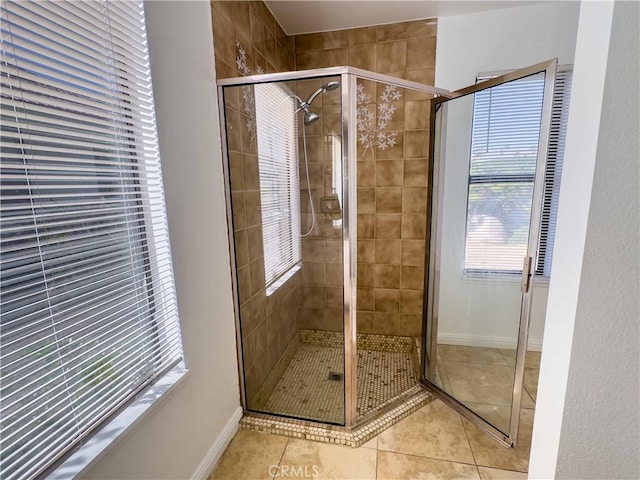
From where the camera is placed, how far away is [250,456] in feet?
5.31

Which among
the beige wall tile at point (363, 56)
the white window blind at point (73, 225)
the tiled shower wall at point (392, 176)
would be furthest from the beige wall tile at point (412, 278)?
the white window blind at point (73, 225)

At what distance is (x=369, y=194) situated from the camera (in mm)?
2506

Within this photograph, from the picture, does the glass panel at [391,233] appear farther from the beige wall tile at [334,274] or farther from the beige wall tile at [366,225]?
the beige wall tile at [334,274]

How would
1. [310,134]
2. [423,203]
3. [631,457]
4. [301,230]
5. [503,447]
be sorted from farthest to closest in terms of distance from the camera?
[423,203] < [301,230] < [310,134] < [503,447] < [631,457]

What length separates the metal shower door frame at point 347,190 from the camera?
1526mm

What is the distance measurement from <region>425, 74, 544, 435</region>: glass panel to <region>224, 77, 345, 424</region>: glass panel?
0.76 meters

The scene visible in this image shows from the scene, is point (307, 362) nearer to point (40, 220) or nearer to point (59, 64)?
point (40, 220)

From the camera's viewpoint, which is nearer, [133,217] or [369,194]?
[133,217]

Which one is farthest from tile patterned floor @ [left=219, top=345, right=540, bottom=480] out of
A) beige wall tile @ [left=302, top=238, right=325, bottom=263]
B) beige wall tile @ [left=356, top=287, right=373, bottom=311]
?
beige wall tile @ [left=356, top=287, right=373, bottom=311]

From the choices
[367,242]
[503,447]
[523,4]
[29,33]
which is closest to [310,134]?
[367,242]

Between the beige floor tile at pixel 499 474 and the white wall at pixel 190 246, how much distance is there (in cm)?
134

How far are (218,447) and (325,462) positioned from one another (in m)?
0.56

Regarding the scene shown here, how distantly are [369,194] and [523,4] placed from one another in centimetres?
164

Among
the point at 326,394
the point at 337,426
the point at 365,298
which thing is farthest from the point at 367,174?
the point at 337,426
